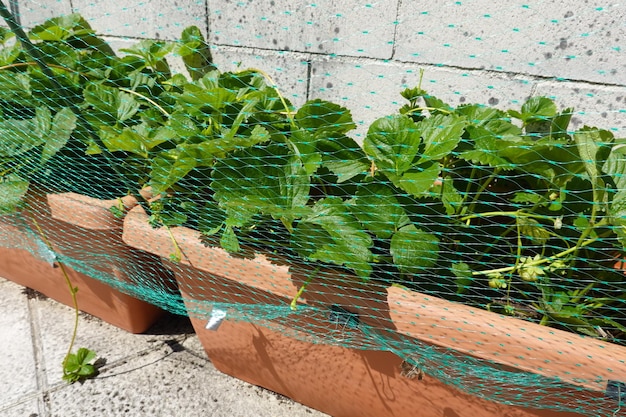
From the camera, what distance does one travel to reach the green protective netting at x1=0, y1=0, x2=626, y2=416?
0.65 meters

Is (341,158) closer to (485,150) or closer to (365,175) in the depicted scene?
(365,175)

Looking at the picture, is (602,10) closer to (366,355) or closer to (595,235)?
(595,235)

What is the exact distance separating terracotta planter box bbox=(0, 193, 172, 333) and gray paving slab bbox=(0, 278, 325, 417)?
62 millimetres

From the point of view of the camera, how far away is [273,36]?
4.01 ft

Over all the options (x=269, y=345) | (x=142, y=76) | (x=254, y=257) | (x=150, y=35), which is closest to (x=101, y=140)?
(x=142, y=76)

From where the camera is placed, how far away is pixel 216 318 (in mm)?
878

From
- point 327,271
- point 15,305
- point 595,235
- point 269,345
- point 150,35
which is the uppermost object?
point 150,35

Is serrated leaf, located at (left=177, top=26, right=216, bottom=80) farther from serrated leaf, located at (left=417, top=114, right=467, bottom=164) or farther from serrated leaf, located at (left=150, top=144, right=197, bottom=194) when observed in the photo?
serrated leaf, located at (left=417, top=114, right=467, bottom=164)

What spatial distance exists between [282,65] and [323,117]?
53cm

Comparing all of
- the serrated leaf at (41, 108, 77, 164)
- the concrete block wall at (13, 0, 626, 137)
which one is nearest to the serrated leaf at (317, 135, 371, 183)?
the concrete block wall at (13, 0, 626, 137)

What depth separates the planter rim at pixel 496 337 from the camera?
1.90 feet

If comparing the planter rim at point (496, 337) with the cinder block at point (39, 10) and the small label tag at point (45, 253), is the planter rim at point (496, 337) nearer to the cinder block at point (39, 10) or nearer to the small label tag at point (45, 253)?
the small label tag at point (45, 253)

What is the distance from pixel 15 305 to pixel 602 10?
5.44ft

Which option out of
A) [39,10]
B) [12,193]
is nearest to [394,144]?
[12,193]
